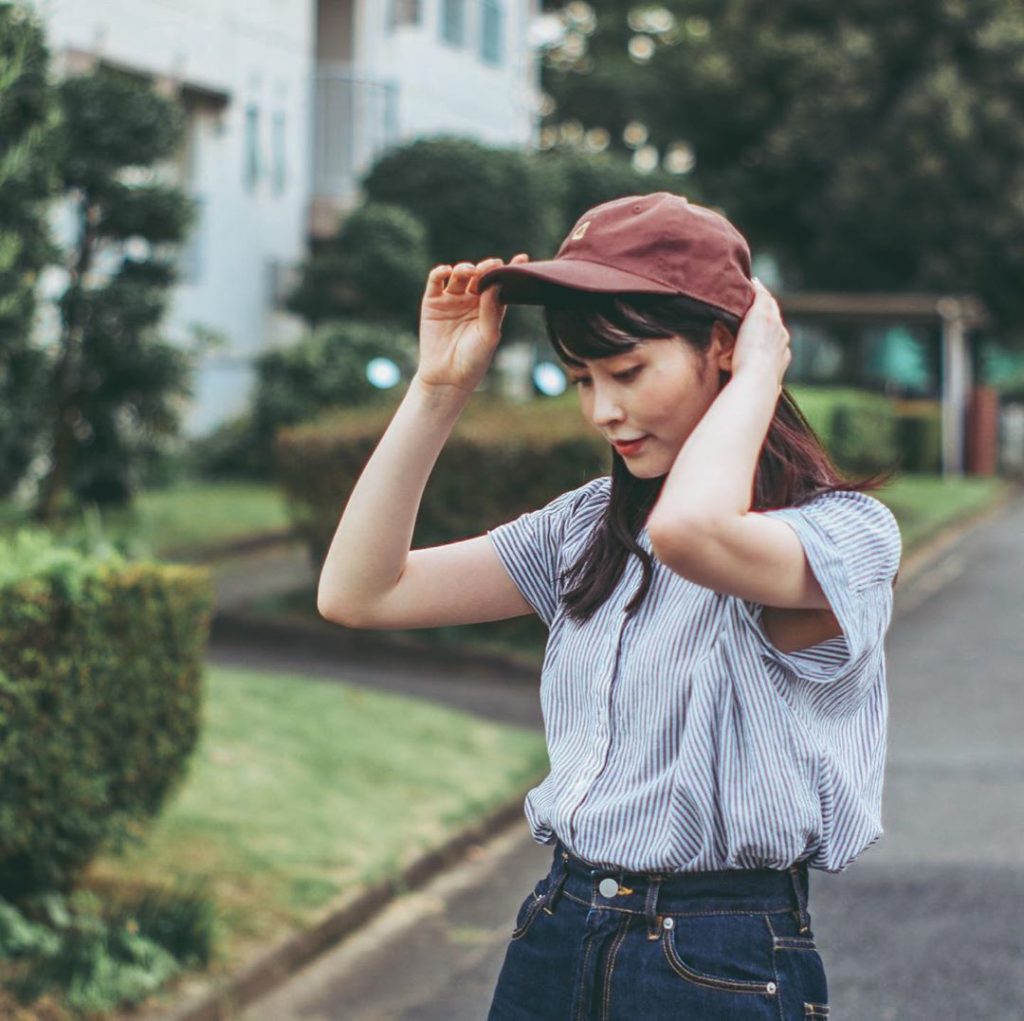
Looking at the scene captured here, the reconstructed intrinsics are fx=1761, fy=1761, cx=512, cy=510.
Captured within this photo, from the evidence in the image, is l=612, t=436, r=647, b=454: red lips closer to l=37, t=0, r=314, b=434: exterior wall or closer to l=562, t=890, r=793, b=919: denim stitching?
l=562, t=890, r=793, b=919: denim stitching

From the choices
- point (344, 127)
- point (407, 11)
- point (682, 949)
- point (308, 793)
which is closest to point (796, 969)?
point (682, 949)

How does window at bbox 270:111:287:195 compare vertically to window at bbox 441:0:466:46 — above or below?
below

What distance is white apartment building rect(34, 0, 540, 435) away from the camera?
20469mm

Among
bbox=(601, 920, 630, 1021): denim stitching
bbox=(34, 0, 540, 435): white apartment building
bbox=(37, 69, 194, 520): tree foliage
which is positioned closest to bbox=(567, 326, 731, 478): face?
bbox=(601, 920, 630, 1021): denim stitching

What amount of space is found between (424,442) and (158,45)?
18931mm

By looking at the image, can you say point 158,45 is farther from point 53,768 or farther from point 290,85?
point 53,768

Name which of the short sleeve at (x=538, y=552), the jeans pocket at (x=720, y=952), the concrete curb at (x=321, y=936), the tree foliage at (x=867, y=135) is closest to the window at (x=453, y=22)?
the tree foliage at (x=867, y=135)

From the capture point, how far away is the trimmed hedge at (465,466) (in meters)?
11.4

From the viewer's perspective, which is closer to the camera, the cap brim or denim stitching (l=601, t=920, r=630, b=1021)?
the cap brim

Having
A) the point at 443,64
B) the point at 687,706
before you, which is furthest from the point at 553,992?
the point at 443,64

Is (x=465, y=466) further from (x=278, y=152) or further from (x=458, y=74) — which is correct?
(x=458, y=74)

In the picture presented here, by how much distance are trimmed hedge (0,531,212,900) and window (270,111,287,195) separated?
18.9 meters

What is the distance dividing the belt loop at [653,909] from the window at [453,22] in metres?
26.5

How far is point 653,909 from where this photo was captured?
7.50 feet
